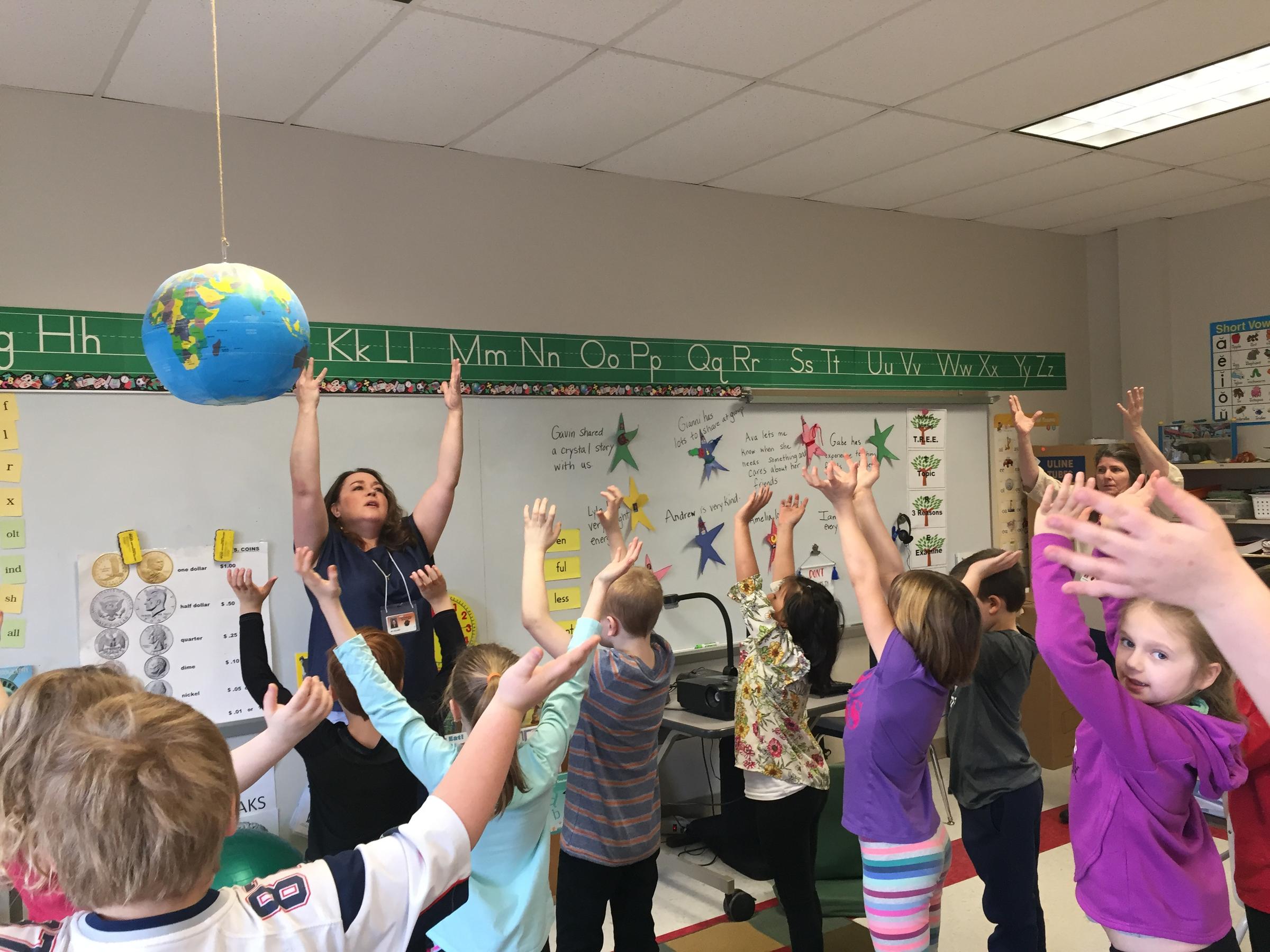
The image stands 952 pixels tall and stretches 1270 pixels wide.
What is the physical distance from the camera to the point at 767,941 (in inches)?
123

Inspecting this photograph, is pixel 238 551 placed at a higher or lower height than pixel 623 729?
higher

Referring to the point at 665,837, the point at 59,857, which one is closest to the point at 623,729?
the point at 59,857

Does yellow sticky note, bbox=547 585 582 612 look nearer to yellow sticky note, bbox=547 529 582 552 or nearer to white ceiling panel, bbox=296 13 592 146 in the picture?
yellow sticky note, bbox=547 529 582 552

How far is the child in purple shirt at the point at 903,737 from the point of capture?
208cm

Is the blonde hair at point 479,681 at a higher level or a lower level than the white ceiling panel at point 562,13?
lower

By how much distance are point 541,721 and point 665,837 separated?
235 centimetres

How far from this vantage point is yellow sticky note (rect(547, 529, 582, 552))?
3.90 meters

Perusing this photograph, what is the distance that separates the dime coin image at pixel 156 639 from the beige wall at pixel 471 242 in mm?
1017

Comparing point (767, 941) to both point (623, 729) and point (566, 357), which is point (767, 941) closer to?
point (623, 729)

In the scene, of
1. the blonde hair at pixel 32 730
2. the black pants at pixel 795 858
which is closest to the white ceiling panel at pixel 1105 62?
the black pants at pixel 795 858

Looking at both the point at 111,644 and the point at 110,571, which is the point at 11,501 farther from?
the point at 111,644

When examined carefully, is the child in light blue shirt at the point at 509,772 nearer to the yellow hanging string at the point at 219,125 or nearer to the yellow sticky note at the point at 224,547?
the yellow hanging string at the point at 219,125

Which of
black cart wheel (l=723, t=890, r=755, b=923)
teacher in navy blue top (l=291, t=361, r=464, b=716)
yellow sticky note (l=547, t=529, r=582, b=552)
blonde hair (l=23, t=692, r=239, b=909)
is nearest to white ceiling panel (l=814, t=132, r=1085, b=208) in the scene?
yellow sticky note (l=547, t=529, r=582, b=552)

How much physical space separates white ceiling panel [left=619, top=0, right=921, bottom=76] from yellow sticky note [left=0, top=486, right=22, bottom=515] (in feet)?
7.30
